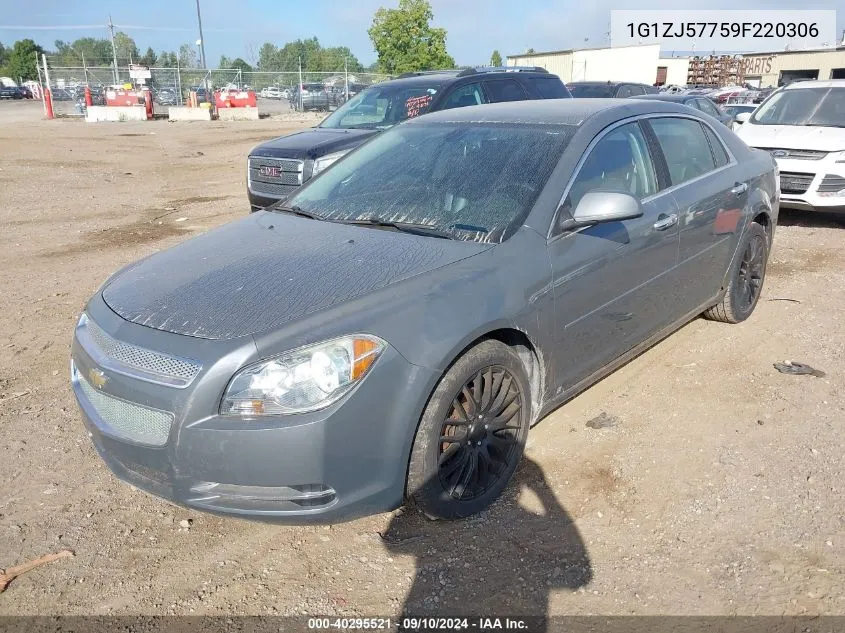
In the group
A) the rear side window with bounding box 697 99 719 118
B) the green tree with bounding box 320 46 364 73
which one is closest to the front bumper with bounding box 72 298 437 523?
the rear side window with bounding box 697 99 719 118

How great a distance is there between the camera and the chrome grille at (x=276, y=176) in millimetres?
7945

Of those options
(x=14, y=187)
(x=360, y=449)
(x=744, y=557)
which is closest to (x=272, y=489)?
(x=360, y=449)

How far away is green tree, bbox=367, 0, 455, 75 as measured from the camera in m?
50.1

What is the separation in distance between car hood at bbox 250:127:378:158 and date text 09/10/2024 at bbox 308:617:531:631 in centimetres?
613

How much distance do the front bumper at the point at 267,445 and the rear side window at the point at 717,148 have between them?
312 cm

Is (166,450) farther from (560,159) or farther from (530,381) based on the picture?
(560,159)

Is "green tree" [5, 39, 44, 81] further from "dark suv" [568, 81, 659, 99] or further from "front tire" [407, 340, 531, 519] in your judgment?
"front tire" [407, 340, 531, 519]

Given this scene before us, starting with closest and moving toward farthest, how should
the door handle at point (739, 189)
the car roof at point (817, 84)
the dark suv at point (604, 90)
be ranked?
the door handle at point (739, 189), the car roof at point (817, 84), the dark suv at point (604, 90)

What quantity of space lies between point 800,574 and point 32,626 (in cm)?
288

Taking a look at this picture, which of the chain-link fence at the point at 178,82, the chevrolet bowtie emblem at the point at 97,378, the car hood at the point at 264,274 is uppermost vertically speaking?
the chain-link fence at the point at 178,82

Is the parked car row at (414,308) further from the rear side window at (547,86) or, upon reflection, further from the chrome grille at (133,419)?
the rear side window at (547,86)

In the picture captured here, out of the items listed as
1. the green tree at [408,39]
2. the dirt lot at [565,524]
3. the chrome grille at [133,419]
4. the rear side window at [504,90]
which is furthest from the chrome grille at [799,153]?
the green tree at [408,39]

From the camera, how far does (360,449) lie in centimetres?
248

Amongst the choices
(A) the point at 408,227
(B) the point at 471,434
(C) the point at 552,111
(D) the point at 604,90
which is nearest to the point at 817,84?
(D) the point at 604,90
